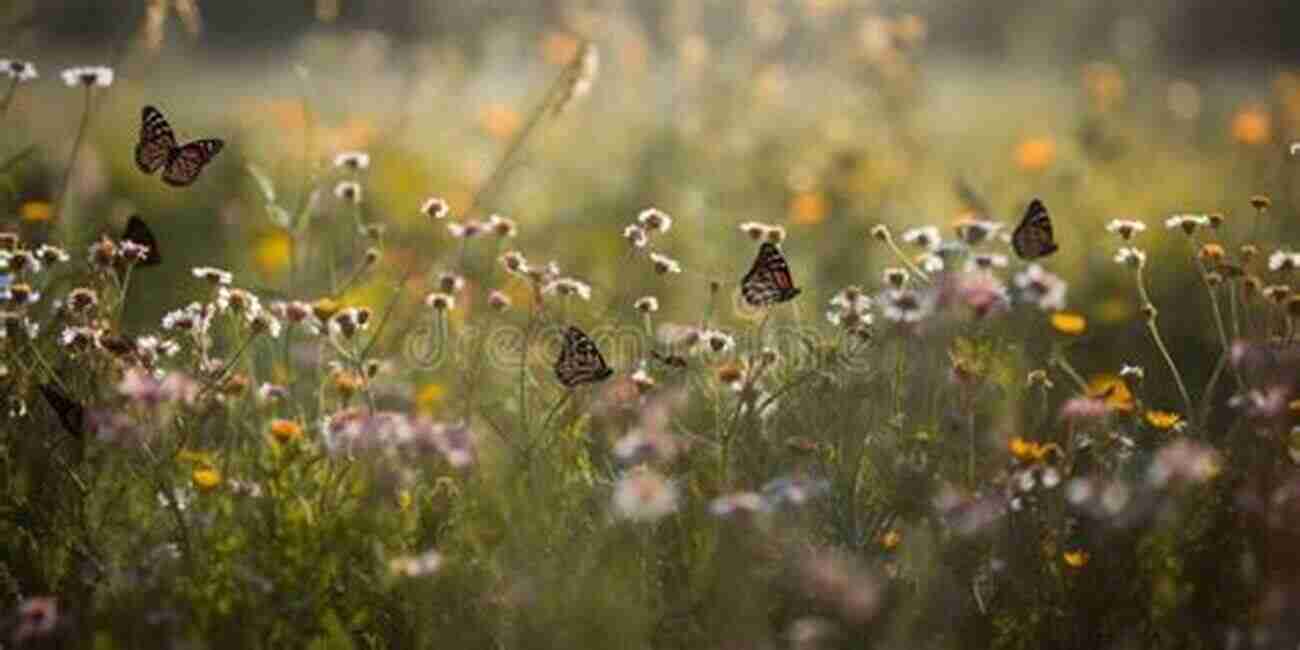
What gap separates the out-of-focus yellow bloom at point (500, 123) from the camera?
7.72m

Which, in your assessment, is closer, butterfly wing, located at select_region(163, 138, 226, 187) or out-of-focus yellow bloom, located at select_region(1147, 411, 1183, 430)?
out-of-focus yellow bloom, located at select_region(1147, 411, 1183, 430)

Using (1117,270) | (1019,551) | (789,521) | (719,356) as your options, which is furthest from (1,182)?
(1117,270)

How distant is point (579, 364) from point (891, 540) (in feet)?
1.98

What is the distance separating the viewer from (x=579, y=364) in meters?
2.92

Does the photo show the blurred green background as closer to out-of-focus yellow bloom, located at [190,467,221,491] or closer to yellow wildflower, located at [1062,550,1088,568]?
out-of-focus yellow bloom, located at [190,467,221,491]

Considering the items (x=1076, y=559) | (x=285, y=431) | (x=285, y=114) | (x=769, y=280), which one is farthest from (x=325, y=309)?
(x=285, y=114)

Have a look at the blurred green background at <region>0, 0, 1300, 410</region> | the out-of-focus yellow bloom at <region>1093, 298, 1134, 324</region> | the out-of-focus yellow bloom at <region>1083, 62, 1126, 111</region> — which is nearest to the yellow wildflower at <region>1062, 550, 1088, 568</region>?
the blurred green background at <region>0, 0, 1300, 410</region>

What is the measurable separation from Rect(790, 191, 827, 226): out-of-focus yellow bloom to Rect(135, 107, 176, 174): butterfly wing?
321 centimetres

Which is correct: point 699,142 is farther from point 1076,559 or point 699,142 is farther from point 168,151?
point 1076,559

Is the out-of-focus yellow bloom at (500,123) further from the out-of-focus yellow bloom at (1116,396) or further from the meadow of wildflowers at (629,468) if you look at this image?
the out-of-focus yellow bloom at (1116,396)

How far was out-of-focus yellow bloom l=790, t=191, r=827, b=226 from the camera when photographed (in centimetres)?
616

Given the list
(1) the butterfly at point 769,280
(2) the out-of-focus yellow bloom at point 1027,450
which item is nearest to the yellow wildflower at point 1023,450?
(2) the out-of-focus yellow bloom at point 1027,450

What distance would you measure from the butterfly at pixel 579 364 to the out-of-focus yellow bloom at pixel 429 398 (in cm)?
95

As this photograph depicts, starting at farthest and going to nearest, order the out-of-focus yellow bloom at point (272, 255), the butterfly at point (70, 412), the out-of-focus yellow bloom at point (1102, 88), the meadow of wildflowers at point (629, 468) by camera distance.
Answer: the out-of-focus yellow bloom at point (1102, 88)
the out-of-focus yellow bloom at point (272, 255)
the butterfly at point (70, 412)
the meadow of wildflowers at point (629, 468)
